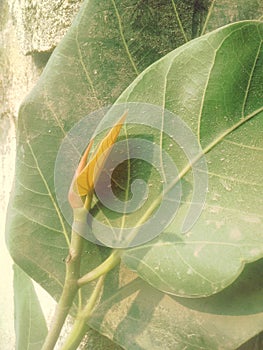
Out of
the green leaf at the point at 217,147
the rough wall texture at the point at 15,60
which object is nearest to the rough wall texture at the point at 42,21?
the rough wall texture at the point at 15,60

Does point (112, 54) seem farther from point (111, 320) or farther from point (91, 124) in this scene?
point (111, 320)

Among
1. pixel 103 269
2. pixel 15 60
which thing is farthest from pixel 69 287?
pixel 15 60

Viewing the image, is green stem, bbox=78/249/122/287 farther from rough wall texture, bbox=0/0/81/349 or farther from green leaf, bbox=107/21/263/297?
rough wall texture, bbox=0/0/81/349

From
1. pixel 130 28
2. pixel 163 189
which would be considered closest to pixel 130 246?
pixel 163 189

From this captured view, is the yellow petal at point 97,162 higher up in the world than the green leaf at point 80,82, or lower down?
lower down

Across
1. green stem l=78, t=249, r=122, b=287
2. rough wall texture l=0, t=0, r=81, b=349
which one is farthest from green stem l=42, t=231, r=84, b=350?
rough wall texture l=0, t=0, r=81, b=349

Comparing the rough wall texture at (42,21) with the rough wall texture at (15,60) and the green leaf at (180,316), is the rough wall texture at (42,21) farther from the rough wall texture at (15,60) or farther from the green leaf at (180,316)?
the green leaf at (180,316)
